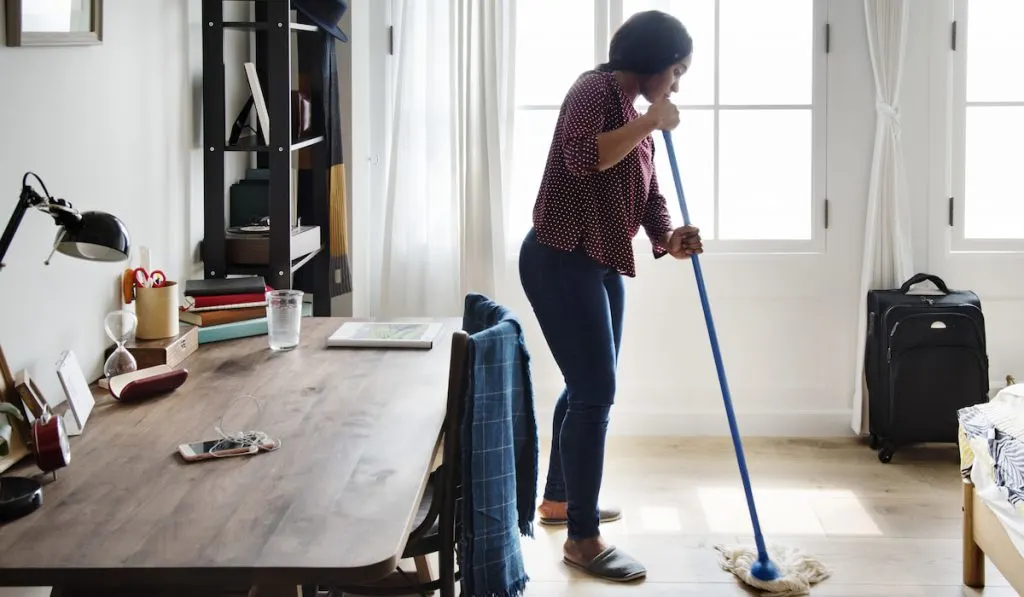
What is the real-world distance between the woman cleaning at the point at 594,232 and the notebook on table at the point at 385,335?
323 mm

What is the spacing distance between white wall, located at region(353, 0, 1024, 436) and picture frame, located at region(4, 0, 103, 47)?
1747 mm

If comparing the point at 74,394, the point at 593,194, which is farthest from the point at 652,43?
the point at 74,394

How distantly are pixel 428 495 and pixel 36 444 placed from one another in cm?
91

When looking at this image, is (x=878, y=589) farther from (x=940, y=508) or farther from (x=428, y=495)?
(x=428, y=495)

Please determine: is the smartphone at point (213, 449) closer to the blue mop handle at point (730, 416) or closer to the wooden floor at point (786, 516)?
the wooden floor at point (786, 516)

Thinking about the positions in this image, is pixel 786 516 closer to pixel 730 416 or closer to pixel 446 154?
pixel 730 416

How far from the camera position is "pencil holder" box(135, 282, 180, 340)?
233 cm

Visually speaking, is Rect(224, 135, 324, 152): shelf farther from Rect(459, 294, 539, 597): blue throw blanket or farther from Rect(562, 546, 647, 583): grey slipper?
Rect(562, 546, 647, 583): grey slipper

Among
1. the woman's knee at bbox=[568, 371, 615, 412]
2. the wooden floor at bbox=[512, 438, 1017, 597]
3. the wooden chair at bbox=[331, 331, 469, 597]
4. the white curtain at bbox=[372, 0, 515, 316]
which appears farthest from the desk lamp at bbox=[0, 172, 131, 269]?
the white curtain at bbox=[372, 0, 515, 316]

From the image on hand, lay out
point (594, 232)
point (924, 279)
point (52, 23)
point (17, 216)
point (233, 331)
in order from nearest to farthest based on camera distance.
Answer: point (17, 216)
point (52, 23)
point (233, 331)
point (594, 232)
point (924, 279)

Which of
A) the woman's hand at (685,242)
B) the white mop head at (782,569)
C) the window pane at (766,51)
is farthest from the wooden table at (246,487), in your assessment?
the window pane at (766,51)

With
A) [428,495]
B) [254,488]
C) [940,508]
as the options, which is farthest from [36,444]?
[940,508]

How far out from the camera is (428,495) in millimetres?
2301

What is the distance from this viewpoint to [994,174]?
156 inches
